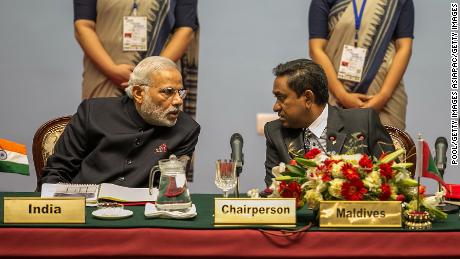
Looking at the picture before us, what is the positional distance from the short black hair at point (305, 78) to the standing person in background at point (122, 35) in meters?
1.19

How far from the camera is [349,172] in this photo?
2260 millimetres

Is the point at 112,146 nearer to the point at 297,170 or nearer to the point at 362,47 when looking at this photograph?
the point at 297,170

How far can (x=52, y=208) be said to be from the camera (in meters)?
2.27

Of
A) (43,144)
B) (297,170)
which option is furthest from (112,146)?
(297,170)

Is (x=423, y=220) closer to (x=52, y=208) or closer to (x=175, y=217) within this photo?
(x=175, y=217)

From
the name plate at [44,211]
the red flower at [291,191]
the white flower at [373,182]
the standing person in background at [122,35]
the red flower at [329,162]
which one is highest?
the standing person in background at [122,35]

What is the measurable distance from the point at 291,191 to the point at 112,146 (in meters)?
1.33

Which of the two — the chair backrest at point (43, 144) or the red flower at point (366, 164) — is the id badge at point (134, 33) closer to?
the chair backrest at point (43, 144)

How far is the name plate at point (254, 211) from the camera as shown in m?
2.24

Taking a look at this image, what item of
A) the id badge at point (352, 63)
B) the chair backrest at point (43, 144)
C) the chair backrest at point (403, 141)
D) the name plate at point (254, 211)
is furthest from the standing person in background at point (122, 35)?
the name plate at point (254, 211)

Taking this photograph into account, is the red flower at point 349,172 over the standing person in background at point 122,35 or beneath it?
beneath

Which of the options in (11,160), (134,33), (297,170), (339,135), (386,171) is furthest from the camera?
(134,33)

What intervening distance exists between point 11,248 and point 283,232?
0.84 meters

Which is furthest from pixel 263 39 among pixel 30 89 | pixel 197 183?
pixel 30 89
